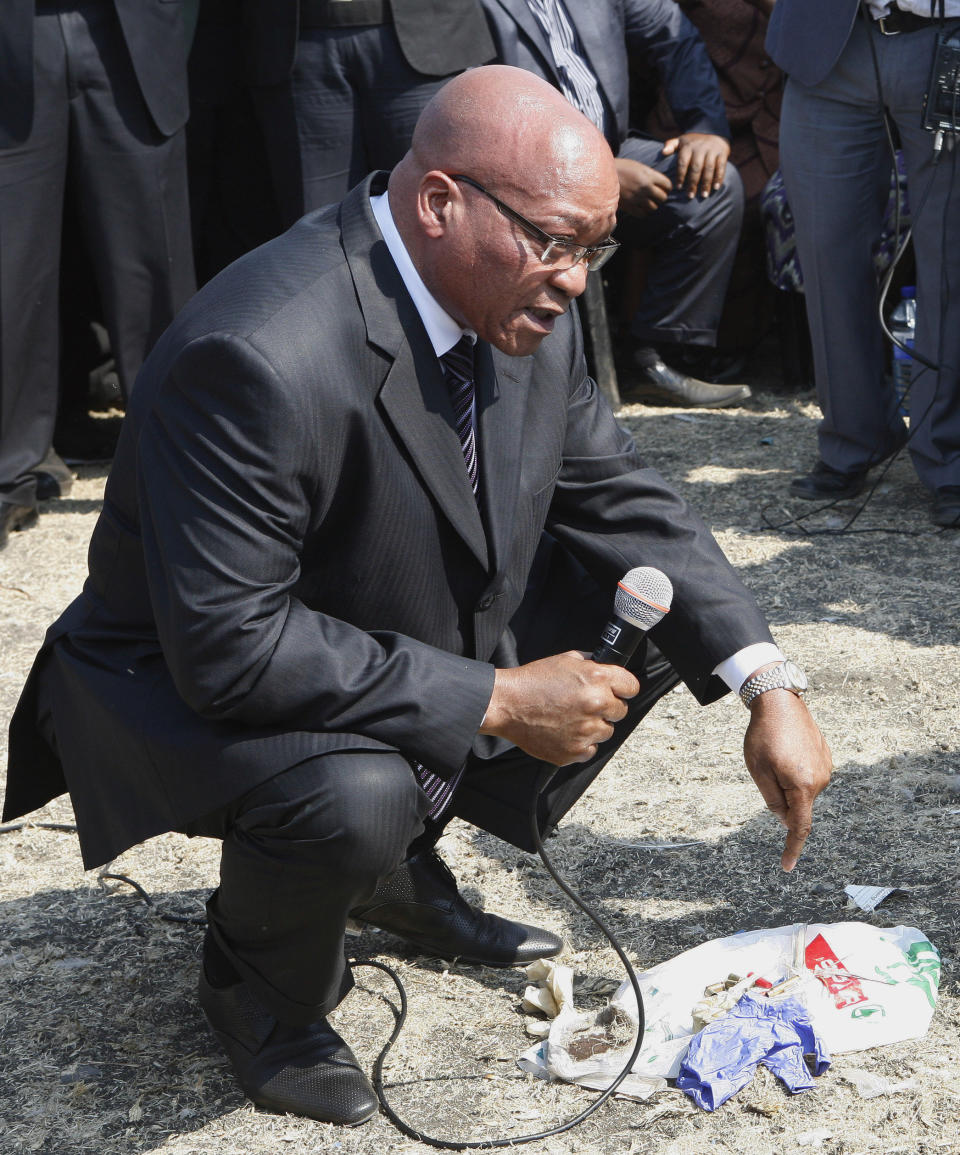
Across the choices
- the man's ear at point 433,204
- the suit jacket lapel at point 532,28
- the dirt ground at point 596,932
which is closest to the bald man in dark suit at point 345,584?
the man's ear at point 433,204

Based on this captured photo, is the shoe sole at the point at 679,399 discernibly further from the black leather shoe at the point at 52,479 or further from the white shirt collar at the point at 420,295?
the white shirt collar at the point at 420,295

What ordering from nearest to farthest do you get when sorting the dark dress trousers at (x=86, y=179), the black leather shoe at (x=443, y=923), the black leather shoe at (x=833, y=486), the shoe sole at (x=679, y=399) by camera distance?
the black leather shoe at (x=443, y=923) < the dark dress trousers at (x=86, y=179) < the black leather shoe at (x=833, y=486) < the shoe sole at (x=679, y=399)

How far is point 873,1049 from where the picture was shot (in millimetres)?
2234

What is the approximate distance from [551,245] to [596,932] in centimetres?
124

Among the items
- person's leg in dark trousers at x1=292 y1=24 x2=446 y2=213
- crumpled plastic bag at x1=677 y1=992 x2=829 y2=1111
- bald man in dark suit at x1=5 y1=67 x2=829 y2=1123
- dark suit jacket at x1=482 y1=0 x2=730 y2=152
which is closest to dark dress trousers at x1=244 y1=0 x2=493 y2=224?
person's leg in dark trousers at x1=292 y1=24 x2=446 y2=213

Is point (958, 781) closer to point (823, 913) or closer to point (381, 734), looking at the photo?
point (823, 913)

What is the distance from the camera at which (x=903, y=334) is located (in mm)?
5070

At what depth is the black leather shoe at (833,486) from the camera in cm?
479

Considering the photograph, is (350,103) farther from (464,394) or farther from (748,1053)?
(748,1053)

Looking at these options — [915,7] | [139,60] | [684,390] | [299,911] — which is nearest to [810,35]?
[915,7]

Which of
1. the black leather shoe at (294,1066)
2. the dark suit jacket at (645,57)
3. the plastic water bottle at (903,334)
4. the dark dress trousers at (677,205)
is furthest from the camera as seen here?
the dark dress trousers at (677,205)

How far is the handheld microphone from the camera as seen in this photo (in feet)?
6.81

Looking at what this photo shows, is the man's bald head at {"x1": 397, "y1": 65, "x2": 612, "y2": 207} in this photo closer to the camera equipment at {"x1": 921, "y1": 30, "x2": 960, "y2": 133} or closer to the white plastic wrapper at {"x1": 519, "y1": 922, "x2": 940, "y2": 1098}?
the white plastic wrapper at {"x1": 519, "y1": 922, "x2": 940, "y2": 1098}

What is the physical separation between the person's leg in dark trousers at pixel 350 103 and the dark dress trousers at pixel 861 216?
45.1 inches
